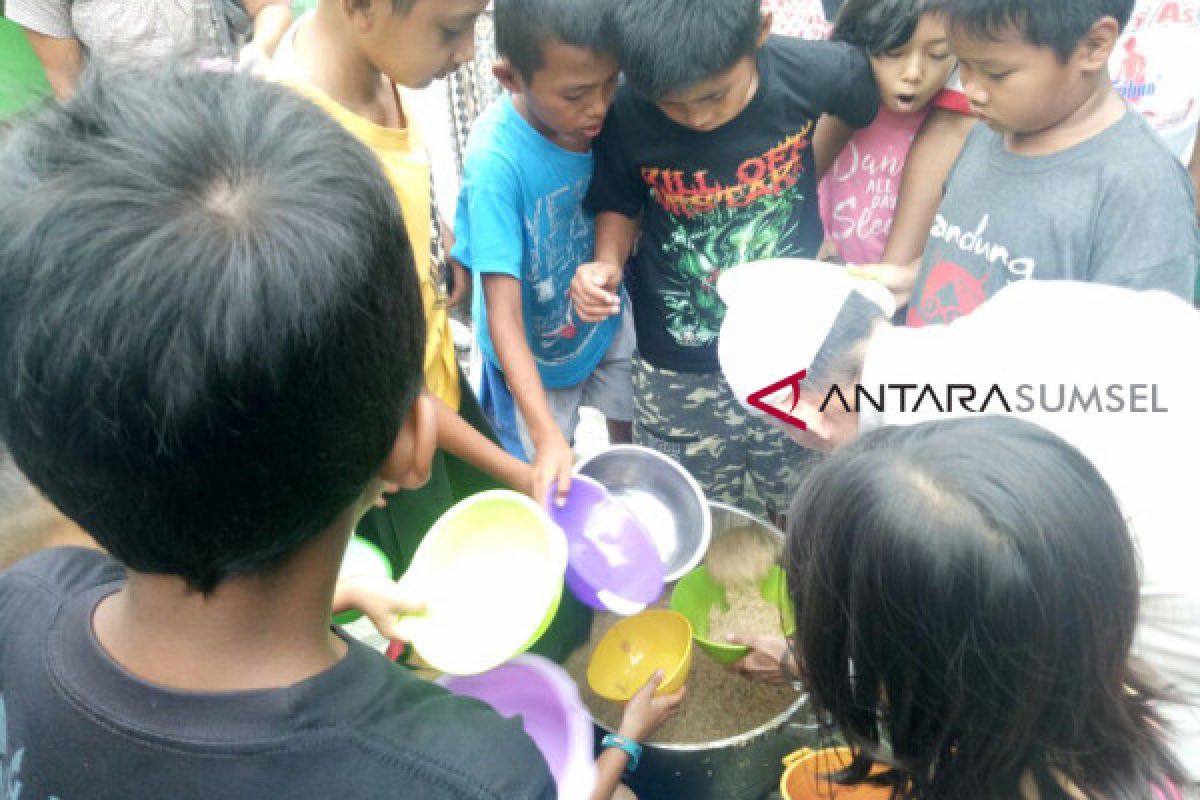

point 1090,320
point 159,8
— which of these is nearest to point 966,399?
point 1090,320

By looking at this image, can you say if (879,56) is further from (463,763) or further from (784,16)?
(463,763)

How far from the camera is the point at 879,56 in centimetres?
181

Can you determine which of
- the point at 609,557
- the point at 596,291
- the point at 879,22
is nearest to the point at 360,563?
the point at 609,557

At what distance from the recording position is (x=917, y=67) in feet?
5.74

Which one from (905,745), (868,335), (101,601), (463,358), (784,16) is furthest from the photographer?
(463,358)

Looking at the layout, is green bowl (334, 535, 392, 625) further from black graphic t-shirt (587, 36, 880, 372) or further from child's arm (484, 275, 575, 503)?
black graphic t-shirt (587, 36, 880, 372)

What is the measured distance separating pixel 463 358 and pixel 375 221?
273 cm

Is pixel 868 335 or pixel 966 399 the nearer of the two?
pixel 966 399

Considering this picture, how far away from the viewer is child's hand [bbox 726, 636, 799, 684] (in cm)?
156

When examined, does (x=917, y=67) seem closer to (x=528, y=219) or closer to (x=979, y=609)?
(x=528, y=219)

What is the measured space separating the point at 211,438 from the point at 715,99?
1.43 m

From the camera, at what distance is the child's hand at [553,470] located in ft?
5.25

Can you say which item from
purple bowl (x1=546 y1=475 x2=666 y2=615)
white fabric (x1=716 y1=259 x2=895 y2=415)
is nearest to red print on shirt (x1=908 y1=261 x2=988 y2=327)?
white fabric (x1=716 y1=259 x2=895 y2=415)

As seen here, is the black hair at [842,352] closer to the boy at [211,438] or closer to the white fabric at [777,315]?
the white fabric at [777,315]
